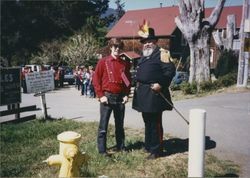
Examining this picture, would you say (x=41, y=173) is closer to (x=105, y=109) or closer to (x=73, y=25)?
(x=105, y=109)

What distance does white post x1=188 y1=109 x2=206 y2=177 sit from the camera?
121 inches

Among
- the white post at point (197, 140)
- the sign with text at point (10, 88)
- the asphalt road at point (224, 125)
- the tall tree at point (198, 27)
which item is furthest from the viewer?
the tall tree at point (198, 27)

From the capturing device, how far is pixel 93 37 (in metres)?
40.5

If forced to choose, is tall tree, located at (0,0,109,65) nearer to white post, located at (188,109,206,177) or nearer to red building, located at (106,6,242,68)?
white post, located at (188,109,206,177)

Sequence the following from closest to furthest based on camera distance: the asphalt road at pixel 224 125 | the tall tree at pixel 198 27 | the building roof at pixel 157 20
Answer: the asphalt road at pixel 224 125 → the tall tree at pixel 198 27 → the building roof at pixel 157 20

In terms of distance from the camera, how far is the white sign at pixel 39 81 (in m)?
8.44

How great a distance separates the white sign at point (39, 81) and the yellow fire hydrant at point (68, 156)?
16.6 ft

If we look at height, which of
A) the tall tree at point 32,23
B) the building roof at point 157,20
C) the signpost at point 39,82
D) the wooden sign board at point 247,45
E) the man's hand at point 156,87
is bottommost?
the signpost at point 39,82

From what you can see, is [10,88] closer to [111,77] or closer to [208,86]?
[111,77]

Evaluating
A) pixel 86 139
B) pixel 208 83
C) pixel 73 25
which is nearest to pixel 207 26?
pixel 208 83

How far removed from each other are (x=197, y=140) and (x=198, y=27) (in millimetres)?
15921

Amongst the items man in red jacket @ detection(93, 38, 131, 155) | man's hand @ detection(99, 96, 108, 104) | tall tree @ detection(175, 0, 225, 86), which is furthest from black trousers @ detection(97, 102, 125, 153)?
tall tree @ detection(175, 0, 225, 86)

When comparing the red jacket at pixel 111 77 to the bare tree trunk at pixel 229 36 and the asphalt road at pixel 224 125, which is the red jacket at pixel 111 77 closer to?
the asphalt road at pixel 224 125

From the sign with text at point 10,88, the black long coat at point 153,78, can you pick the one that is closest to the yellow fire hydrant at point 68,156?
the black long coat at point 153,78
